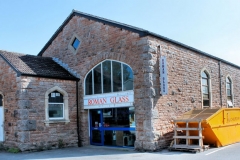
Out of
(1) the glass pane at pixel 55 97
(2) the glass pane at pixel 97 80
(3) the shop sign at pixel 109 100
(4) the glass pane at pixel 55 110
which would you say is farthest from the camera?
(2) the glass pane at pixel 97 80

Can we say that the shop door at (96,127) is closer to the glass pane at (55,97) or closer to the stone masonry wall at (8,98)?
the glass pane at (55,97)

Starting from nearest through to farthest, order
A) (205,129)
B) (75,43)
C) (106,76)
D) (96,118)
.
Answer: (205,129) < (106,76) < (96,118) < (75,43)

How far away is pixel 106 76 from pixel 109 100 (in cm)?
123

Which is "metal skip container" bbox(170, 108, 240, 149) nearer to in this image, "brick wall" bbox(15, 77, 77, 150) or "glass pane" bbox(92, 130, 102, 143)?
"glass pane" bbox(92, 130, 102, 143)

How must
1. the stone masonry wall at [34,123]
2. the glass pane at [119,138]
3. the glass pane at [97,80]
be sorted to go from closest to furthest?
the stone masonry wall at [34,123]
the glass pane at [119,138]
the glass pane at [97,80]

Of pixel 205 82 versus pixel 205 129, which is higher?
pixel 205 82

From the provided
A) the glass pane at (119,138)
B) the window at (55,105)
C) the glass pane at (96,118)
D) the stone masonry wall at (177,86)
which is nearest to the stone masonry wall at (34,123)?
the window at (55,105)

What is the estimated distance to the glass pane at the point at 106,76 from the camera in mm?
13133

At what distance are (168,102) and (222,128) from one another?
101 inches

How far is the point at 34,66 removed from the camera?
44.5ft

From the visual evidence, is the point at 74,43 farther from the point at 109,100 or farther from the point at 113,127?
the point at 113,127

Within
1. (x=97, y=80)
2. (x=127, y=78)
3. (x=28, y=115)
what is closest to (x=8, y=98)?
(x=28, y=115)

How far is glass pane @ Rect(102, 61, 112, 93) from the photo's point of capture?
43.1 feet

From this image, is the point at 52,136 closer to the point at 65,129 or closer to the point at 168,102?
the point at 65,129
